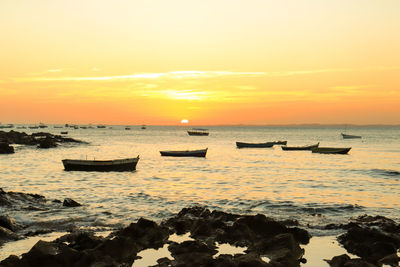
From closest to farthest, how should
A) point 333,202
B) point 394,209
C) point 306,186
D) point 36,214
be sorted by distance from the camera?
point 36,214
point 394,209
point 333,202
point 306,186

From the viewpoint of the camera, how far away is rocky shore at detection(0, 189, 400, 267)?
12.3 m

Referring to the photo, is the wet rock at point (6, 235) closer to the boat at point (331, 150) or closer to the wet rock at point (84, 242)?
the wet rock at point (84, 242)

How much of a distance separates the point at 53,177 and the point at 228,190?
18.2 metres

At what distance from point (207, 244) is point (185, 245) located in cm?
137

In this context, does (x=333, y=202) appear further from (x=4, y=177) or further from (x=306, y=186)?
(x=4, y=177)

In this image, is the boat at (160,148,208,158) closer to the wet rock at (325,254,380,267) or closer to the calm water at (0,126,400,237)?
the calm water at (0,126,400,237)

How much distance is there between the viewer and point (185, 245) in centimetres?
1434

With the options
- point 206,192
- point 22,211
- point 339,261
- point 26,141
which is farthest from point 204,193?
Result: point 26,141

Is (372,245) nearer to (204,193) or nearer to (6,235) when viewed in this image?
(6,235)

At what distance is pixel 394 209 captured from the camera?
2542 centimetres

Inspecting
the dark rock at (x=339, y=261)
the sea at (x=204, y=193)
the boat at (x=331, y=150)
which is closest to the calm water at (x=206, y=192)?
the sea at (x=204, y=193)

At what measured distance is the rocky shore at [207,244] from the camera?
12.3 metres

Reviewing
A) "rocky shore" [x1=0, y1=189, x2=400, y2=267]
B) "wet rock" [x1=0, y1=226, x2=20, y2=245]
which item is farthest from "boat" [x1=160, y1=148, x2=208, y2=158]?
"wet rock" [x1=0, y1=226, x2=20, y2=245]

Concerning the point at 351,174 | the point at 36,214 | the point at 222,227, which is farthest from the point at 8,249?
the point at 351,174
